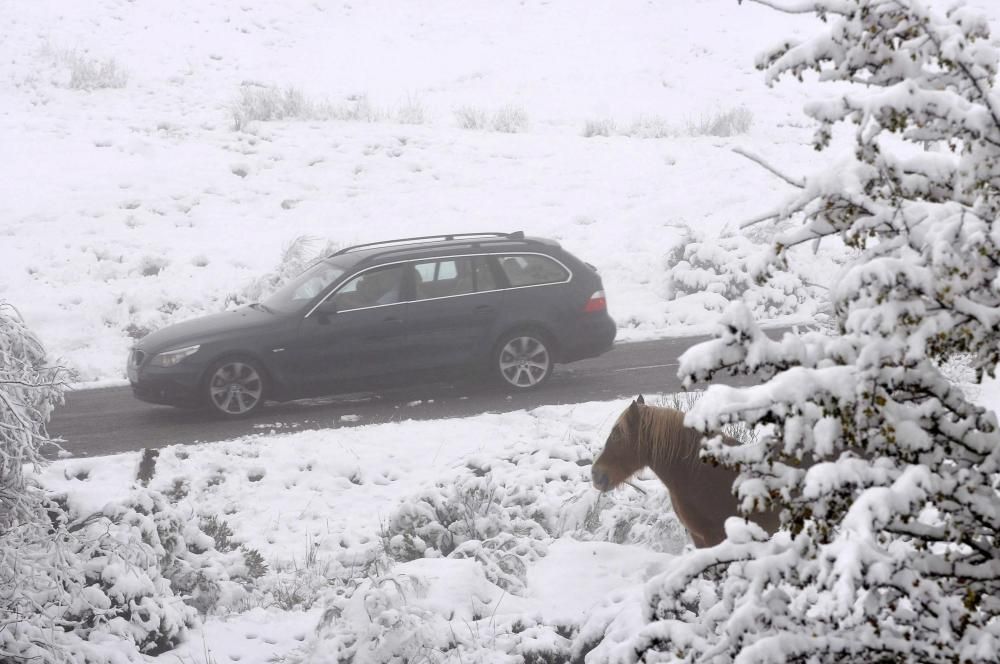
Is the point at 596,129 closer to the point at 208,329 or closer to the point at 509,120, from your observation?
the point at 509,120

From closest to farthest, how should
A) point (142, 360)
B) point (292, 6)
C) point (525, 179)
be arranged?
point (142, 360) < point (525, 179) < point (292, 6)

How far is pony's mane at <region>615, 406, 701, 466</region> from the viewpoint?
6.21m

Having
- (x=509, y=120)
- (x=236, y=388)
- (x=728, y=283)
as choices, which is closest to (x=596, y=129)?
(x=509, y=120)

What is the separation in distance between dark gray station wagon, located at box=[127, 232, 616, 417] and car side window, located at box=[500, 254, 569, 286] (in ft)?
0.04

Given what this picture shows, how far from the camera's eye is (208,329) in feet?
40.5

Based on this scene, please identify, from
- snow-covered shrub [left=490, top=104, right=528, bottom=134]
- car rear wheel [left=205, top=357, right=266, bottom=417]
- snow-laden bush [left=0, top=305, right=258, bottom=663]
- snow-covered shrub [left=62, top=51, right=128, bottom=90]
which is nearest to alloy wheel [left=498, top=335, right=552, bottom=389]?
car rear wheel [left=205, top=357, right=266, bottom=417]

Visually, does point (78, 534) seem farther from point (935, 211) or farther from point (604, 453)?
point (935, 211)

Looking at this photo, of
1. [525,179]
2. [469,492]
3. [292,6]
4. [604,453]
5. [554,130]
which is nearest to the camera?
[604,453]

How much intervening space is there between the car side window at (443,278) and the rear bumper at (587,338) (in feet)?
4.31

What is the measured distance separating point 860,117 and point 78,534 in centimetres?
526

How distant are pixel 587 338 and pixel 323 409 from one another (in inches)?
125

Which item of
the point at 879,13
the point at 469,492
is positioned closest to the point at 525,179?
the point at 469,492

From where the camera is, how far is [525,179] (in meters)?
23.2

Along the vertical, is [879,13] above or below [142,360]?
above
